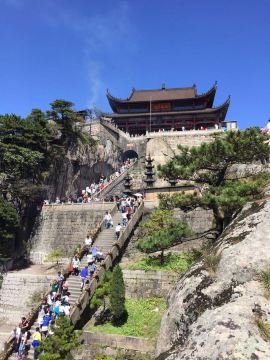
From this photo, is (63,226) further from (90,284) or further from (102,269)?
(90,284)

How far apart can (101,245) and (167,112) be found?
32316 millimetres

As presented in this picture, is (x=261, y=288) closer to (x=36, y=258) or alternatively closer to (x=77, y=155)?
(x=36, y=258)

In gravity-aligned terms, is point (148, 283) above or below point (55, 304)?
above

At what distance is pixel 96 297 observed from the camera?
13.6 meters

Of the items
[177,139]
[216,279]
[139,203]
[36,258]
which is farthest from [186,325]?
[177,139]

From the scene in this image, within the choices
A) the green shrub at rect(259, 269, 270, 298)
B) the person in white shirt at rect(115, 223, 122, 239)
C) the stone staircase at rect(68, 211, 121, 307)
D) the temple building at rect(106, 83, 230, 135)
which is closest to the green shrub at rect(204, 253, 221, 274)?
the green shrub at rect(259, 269, 270, 298)

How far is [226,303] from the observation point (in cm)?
625

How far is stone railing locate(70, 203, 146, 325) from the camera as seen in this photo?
1412 centimetres

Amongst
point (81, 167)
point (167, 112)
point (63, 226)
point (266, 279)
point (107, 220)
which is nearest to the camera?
point (266, 279)

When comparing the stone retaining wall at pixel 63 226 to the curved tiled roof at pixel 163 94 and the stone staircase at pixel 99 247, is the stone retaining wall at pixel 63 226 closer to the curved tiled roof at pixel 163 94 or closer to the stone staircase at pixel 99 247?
the stone staircase at pixel 99 247

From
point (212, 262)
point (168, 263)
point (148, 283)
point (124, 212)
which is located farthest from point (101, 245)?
point (212, 262)

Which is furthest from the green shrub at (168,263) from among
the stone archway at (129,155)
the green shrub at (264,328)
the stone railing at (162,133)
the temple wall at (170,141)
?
the stone archway at (129,155)

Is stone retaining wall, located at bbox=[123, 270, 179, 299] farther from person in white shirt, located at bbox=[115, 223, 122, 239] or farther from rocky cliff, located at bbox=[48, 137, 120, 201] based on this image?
rocky cliff, located at bbox=[48, 137, 120, 201]

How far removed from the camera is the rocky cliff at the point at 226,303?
211 inches
